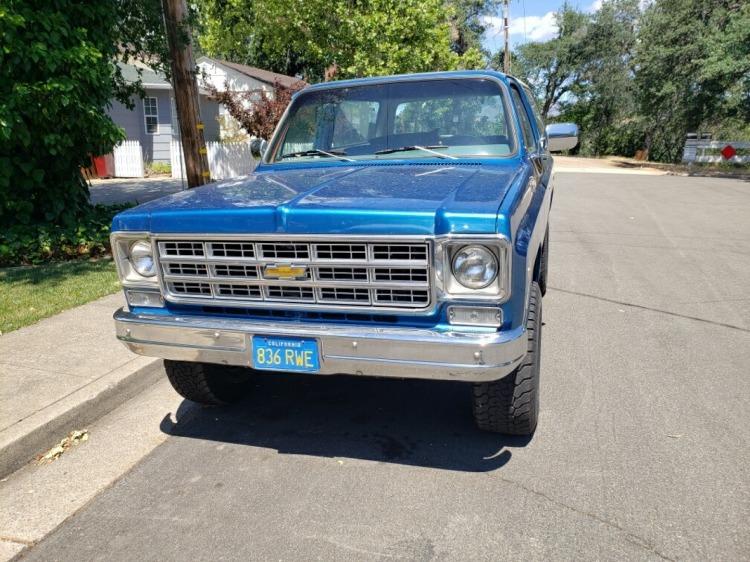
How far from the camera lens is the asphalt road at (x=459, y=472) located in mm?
2812

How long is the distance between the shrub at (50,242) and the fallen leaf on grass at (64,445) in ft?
16.1

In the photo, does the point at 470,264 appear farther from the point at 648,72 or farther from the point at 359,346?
the point at 648,72

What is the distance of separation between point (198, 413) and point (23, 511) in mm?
1240

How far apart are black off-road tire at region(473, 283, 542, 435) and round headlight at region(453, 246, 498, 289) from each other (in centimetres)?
50

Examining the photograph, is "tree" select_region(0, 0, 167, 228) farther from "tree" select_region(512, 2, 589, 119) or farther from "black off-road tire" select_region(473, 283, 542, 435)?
"tree" select_region(512, 2, 589, 119)

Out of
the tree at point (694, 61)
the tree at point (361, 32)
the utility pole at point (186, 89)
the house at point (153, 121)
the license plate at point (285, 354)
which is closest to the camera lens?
the license plate at point (285, 354)

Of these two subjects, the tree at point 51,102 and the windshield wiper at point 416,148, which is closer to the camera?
the windshield wiper at point 416,148

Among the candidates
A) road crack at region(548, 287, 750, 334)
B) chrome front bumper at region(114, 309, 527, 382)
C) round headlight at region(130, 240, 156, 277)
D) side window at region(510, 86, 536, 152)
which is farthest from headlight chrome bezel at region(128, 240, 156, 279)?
road crack at region(548, 287, 750, 334)

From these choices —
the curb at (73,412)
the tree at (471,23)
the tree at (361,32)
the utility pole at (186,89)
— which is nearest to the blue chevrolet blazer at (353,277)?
the curb at (73,412)

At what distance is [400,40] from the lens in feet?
62.4

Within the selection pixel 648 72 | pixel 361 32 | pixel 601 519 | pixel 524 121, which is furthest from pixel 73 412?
pixel 648 72

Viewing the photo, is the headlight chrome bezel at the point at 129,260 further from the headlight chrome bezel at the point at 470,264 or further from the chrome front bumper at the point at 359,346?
the headlight chrome bezel at the point at 470,264

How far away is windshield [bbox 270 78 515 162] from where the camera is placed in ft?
14.2

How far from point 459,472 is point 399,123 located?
8.09 feet
